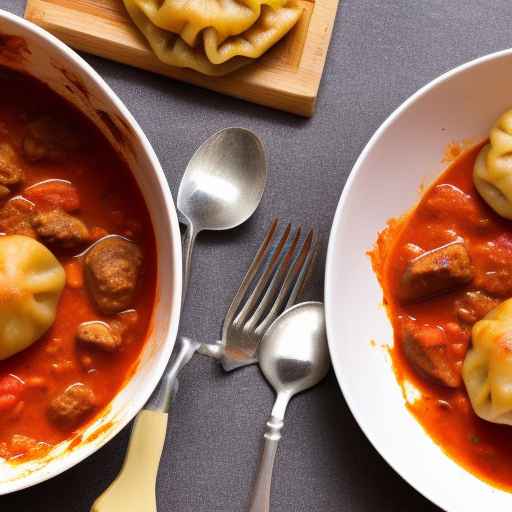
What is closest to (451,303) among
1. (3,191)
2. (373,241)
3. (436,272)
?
(436,272)

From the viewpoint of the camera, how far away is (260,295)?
2732 mm

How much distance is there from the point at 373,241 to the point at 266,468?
88 cm

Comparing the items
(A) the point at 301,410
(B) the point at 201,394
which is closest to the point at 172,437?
(B) the point at 201,394

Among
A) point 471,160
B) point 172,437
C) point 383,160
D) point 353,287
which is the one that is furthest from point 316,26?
point 172,437

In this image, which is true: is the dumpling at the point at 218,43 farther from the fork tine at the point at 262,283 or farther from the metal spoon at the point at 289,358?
the metal spoon at the point at 289,358

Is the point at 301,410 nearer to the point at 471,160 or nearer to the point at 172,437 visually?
the point at 172,437

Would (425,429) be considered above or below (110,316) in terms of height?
below

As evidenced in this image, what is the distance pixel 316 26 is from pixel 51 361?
1500mm

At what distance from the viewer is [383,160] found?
2652 millimetres

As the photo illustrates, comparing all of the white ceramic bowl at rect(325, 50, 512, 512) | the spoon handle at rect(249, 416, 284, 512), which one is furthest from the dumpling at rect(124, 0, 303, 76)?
the spoon handle at rect(249, 416, 284, 512)

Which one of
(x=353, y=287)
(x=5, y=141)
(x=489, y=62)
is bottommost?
(x=353, y=287)

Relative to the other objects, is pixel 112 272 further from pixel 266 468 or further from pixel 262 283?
pixel 266 468

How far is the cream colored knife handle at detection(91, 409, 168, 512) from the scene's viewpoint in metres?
2.46

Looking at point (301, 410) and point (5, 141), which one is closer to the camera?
point (5, 141)
